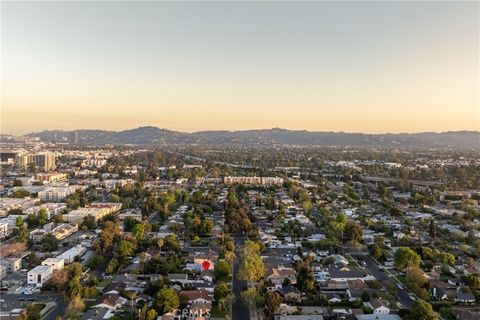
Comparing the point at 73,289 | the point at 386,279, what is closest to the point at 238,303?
the point at 73,289

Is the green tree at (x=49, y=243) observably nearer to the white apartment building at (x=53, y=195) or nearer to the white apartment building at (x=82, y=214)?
the white apartment building at (x=82, y=214)

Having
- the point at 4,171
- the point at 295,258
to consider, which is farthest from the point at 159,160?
the point at 295,258

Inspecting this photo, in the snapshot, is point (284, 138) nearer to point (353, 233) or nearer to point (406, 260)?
point (353, 233)

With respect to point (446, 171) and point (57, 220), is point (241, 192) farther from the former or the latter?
point (446, 171)

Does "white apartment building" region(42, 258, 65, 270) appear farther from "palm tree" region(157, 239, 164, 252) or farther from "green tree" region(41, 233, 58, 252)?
→ "palm tree" region(157, 239, 164, 252)

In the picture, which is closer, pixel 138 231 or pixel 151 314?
pixel 151 314

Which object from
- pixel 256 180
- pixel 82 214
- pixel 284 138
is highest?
pixel 284 138

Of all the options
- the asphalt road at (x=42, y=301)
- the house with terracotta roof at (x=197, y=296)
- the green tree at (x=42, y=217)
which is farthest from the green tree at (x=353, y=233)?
the green tree at (x=42, y=217)
